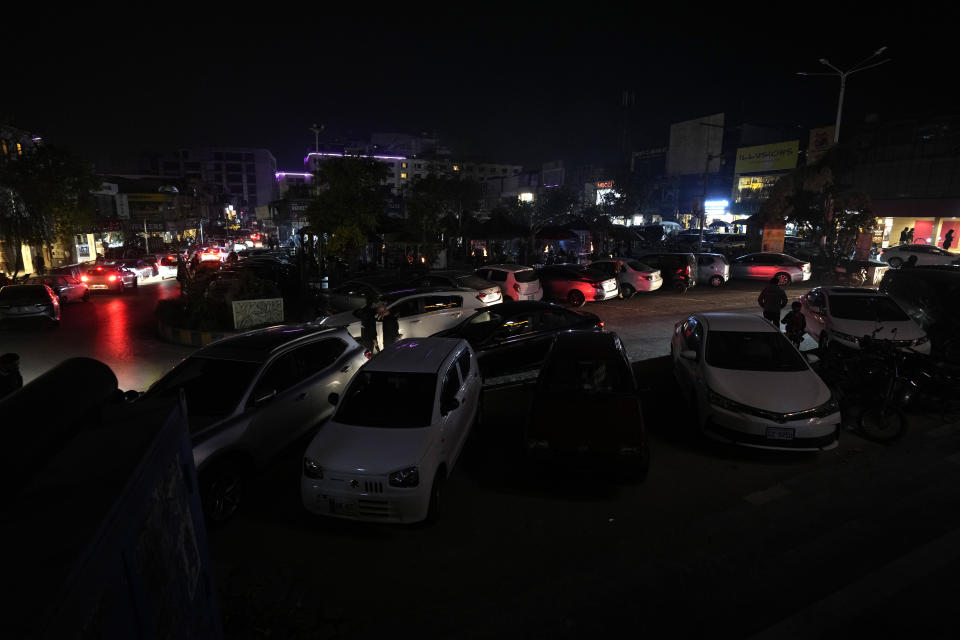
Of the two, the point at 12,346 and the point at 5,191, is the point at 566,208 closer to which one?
the point at 5,191

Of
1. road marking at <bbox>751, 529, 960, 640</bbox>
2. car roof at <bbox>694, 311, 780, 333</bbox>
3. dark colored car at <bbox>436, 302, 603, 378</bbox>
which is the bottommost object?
A: road marking at <bbox>751, 529, 960, 640</bbox>

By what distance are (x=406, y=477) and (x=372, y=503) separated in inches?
17.2

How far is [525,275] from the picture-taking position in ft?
53.9

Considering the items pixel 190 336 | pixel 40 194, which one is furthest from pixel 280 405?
pixel 40 194

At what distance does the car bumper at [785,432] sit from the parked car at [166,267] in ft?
105

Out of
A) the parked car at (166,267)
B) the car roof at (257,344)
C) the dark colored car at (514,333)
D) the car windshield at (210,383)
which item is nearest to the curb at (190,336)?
the car roof at (257,344)

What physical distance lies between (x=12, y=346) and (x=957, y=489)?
63.2 ft

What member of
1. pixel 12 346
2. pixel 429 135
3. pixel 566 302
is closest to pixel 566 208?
pixel 566 302

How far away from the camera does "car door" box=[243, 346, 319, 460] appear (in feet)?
20.2

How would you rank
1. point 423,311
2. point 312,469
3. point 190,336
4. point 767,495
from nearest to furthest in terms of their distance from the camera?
point 312,469
point 767,495
point 423,311
point 190,336

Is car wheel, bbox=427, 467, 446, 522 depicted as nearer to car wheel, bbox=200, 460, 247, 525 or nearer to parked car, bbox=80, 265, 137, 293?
car wheel, bbox=200, 460, 247, 525

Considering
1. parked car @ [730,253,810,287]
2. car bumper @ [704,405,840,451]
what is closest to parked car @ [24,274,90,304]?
car bumper @ [704,405,840,451]

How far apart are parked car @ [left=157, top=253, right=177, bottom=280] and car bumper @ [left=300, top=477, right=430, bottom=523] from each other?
1185 inches

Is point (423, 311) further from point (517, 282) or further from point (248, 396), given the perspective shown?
point (248, 396)
